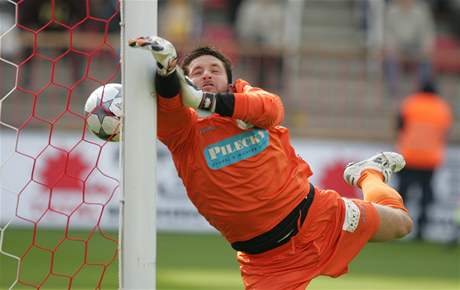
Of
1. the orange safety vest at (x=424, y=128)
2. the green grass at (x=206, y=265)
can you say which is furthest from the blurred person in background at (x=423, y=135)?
the green grass at (x=206, y=265)

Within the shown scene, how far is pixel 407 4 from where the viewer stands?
50.6 ft

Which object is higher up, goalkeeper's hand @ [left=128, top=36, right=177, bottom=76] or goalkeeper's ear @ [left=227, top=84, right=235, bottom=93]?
goalkeeper's hand @ [left=128, top=36, right=177, bottom=76]

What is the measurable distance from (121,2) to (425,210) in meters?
9.05

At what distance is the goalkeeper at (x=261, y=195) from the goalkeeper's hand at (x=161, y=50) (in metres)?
0.37

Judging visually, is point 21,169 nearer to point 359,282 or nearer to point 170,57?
point 359,282

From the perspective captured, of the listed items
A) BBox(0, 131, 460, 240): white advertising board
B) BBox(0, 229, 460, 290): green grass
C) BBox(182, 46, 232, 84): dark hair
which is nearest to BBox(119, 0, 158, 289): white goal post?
BBox(182, 46, 232, 84): dark hair

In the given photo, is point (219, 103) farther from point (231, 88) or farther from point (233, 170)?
point (231, 88)

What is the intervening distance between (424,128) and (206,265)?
12.8 feet

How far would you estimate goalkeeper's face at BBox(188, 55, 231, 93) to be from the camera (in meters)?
5.41

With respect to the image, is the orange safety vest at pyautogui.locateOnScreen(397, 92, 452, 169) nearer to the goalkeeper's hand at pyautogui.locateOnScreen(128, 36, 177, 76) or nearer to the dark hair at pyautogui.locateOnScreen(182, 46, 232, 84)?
the dark hair at pyautogui.locateOnScreen(182, 46, 232, 84)

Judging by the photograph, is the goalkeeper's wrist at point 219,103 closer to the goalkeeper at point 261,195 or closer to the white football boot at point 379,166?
the goalkeeper at point 261,195

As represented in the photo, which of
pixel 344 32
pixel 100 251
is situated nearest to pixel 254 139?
pixel 100 251

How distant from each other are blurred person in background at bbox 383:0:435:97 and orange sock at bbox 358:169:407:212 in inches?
355

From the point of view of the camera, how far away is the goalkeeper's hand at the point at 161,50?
4.46 meters
